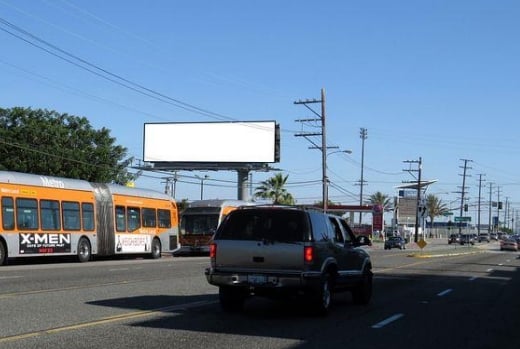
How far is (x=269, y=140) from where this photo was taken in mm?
69250

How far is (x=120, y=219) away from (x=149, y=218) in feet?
9.11

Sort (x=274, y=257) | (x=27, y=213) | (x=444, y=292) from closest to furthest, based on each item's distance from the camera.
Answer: (x=274, y=257), (x=444, y=292), (x=27, y=213)

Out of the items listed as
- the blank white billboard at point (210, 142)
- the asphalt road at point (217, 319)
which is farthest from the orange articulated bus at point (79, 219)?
the blank white billboard at point (210, 142)

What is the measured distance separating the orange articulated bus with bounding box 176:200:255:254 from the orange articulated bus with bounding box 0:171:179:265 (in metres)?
1.79

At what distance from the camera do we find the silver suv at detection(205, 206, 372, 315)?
37.8 feet

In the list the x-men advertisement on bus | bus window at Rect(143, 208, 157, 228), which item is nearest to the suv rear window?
the x-men advertisement on bus

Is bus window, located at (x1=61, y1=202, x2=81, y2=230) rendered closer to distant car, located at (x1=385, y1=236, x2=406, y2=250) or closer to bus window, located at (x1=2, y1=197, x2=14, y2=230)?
bus window, located at (x1=2, y1=197, x2=14, y2=230)

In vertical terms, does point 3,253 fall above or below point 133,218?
below

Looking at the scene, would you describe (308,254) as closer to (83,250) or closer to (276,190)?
(83,250)

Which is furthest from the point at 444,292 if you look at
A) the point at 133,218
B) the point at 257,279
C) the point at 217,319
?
the point at 133,218

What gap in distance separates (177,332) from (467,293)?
34.4 ft

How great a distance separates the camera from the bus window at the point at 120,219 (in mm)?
31734

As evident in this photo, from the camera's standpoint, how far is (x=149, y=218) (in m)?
34.6

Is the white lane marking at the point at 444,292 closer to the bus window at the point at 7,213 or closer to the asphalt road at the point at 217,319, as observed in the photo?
the asphalt road at the point at 217,319
